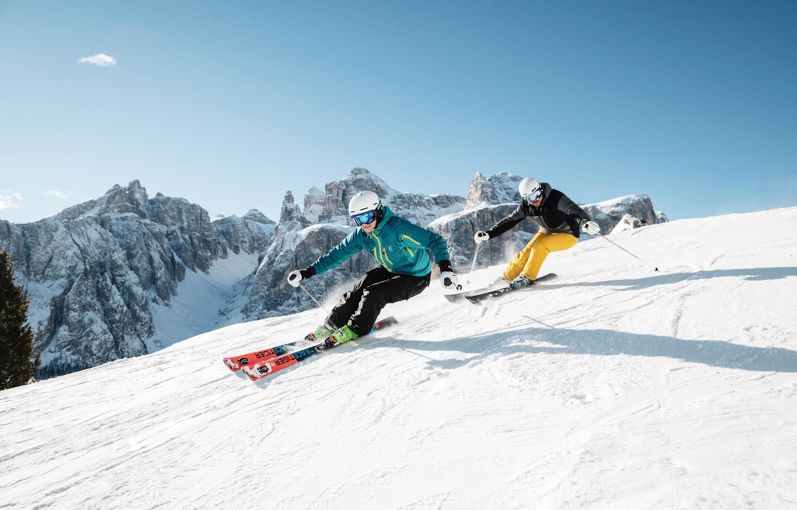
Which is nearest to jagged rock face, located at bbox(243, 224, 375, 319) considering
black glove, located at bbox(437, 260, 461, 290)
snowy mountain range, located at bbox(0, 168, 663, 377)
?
snowy mountain range, located at bbox(0, 168, 663, 377)

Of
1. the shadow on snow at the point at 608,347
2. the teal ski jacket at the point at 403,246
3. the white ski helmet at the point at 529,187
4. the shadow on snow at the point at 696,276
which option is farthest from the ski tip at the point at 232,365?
the white ski helmet at the point at 529,187

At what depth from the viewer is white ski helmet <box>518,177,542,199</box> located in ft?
24.6

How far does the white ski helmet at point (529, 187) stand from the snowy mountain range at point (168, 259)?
70.4m

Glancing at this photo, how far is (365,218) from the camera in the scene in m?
5.64

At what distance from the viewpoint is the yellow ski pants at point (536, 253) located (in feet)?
24.3

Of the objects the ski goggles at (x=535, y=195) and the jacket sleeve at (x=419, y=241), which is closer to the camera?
the jacket sleeve at (x=419, y=241)

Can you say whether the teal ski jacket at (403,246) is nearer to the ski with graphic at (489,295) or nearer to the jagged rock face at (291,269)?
the ski with graphic at (489,295)

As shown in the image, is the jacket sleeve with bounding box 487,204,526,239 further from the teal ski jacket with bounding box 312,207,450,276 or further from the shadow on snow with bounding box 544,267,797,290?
the teal ski jacket with bounding box 312,207,450,276

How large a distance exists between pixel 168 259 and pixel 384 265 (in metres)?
170

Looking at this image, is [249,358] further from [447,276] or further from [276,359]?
[447,276]

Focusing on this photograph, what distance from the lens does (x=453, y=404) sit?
3.00 metres

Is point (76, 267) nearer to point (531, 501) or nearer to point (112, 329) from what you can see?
point (112, 329)

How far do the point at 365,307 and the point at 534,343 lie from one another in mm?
2209

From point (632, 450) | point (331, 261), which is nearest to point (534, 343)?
point (632, 450)
